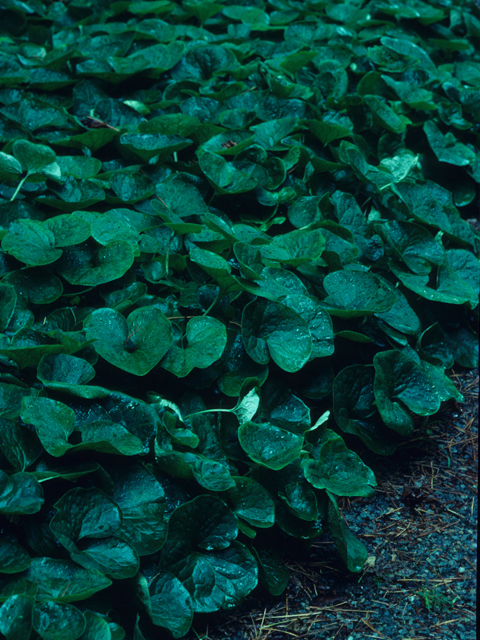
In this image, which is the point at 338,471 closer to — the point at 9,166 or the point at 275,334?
the point at 275,334

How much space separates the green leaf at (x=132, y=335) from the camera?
4.84 ft

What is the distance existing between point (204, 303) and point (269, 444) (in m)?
0.53

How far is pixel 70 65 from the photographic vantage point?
2.87m

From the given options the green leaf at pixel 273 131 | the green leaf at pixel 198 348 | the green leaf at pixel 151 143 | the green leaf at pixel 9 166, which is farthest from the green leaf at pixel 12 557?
the green leaf at pixel 273 131

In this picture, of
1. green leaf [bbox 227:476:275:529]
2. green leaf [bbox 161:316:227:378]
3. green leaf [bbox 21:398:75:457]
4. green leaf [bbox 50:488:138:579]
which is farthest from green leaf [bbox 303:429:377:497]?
green leaf [bbox 21:398:75:457]

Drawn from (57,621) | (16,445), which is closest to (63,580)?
(57,621)

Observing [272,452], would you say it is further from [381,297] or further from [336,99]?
[336,99]

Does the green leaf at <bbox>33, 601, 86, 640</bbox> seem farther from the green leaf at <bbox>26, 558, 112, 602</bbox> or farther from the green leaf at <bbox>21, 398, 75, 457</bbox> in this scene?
the green leaf at <bbox>21, 398, 75, 457</bbox>

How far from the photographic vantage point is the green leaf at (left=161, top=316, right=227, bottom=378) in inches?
60.8

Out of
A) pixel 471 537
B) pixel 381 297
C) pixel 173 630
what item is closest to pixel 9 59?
pixel 381 297

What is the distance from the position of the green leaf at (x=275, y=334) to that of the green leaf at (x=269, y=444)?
0.19 meters

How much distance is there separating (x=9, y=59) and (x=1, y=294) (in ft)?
5.85

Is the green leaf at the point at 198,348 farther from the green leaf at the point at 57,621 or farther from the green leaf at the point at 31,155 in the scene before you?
the green leaf at the point at 31,155

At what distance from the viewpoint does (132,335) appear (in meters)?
1.56
